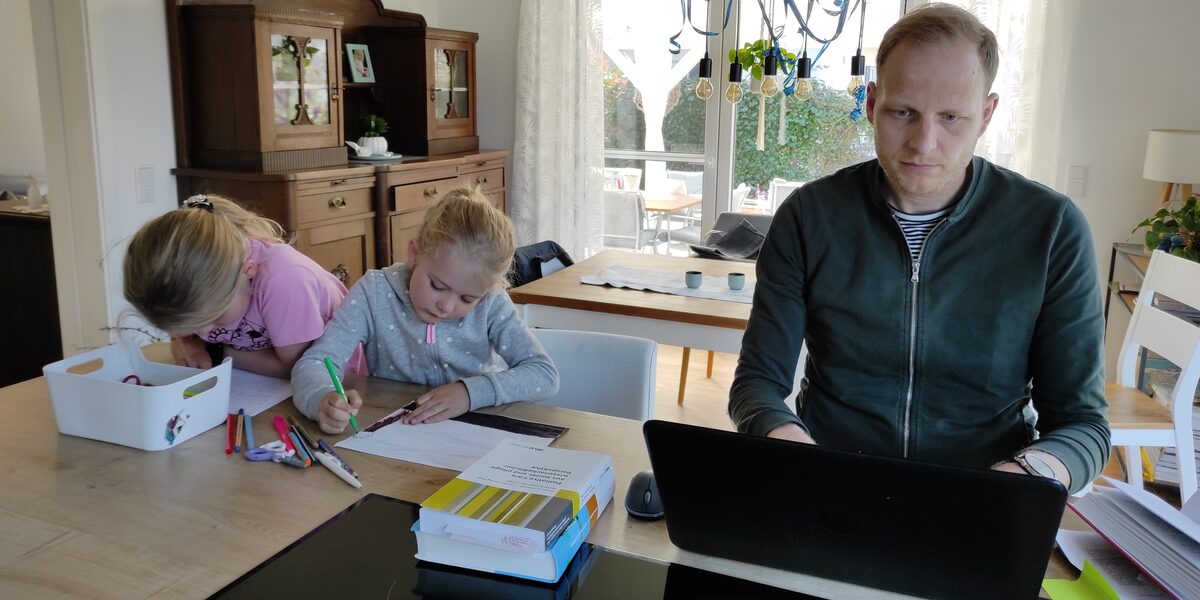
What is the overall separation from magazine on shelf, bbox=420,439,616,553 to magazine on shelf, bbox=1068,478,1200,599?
0.57 m

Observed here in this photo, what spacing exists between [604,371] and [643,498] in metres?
0.72

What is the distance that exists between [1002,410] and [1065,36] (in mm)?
3137

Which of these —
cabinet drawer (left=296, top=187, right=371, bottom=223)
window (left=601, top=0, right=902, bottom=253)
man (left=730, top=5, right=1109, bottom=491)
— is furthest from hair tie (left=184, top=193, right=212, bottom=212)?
window (left=601, top=0, right=902, bottom=253)

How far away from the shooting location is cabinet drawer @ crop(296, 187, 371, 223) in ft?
11.3

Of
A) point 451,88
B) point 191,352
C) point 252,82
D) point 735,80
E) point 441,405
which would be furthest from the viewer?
point 451,88

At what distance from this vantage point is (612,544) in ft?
3.51

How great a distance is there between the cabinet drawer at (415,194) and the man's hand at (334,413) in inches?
97.8

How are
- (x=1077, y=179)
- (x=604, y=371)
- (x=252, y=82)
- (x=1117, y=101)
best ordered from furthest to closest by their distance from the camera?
(x=1077, y=179) < (x=1117, y=101) < (x=252, y=82) < (x=604, y=371)

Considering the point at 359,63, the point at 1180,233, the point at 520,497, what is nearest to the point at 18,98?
the point at 359,63

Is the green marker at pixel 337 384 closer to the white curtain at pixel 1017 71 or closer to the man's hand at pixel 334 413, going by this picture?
the man's hand at pixel 334 413

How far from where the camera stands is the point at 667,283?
278 cm

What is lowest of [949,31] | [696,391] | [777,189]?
[696,391]

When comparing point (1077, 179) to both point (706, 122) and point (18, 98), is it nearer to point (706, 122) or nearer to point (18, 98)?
point (706, 122)

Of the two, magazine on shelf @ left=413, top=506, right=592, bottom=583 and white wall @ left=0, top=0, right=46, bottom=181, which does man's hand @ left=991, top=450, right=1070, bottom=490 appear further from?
white wall @ left=0, top=0, right=46, bottom=181
